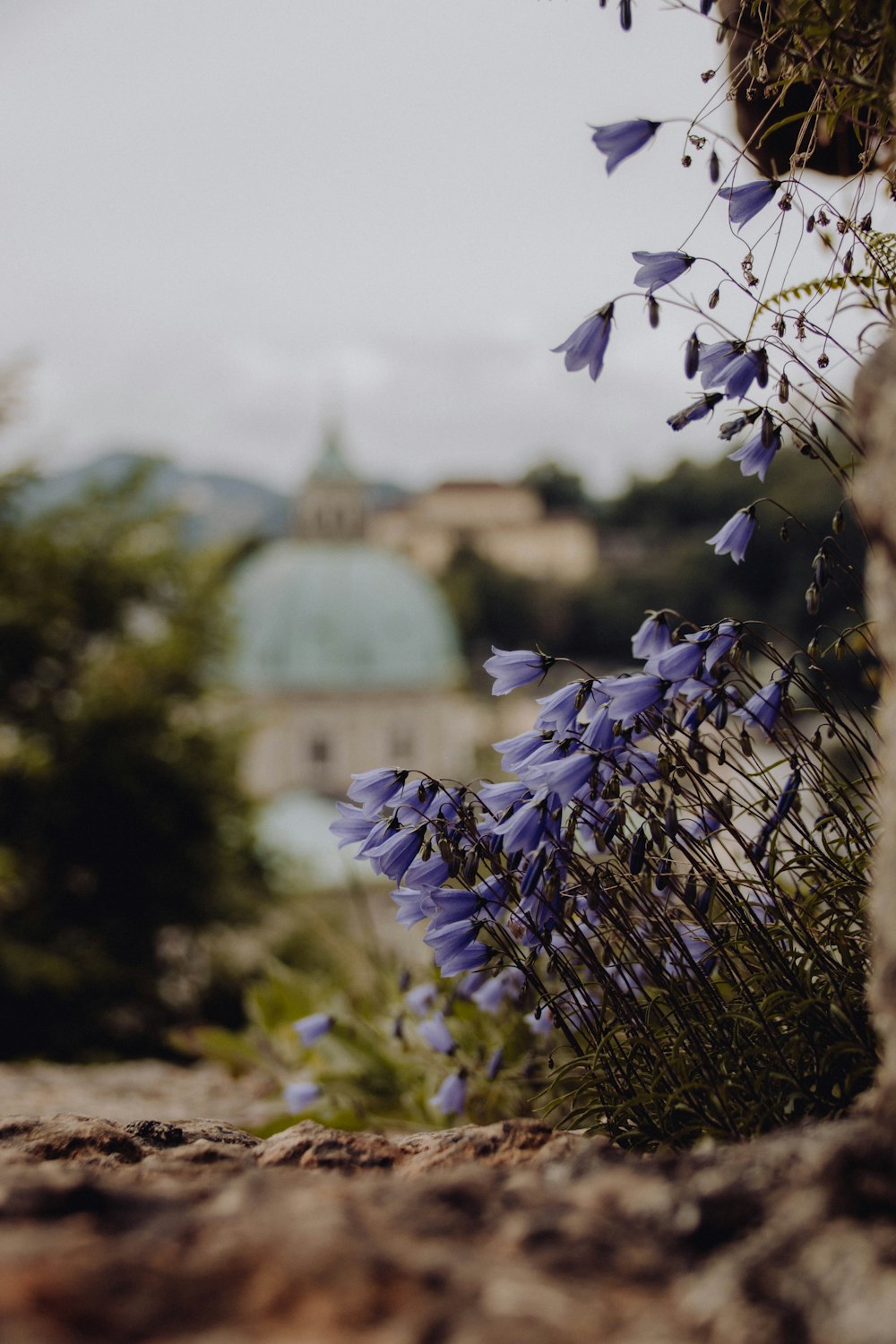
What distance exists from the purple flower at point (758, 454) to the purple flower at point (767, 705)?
1.31 ft

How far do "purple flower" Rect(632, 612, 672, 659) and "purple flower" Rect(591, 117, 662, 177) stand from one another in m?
0.84

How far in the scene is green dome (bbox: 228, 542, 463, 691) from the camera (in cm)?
3600

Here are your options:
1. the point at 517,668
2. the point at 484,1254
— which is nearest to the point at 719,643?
the point at 517,668

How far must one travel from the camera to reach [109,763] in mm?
11633

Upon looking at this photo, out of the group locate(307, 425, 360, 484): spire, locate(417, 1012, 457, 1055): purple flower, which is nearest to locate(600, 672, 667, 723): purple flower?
locate(417, 1012, 457, 1055): purple flower

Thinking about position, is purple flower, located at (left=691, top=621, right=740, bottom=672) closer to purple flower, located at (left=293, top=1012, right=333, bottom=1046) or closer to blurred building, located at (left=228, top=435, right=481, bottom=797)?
purple flower, located at (left=293, top=1012, right=333, bottom=1046)

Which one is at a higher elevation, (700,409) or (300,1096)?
(700,409)

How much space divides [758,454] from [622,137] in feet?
2.06

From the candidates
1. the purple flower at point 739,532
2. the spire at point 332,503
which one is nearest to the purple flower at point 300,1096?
the purple flower at point 739,532

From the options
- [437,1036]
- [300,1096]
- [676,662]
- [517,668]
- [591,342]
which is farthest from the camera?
[300,1096]

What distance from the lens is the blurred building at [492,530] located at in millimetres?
79938

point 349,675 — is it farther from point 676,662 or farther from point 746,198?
point 676,662

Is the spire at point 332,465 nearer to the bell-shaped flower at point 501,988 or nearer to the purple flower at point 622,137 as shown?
the bell-shaped flower at point 501,988

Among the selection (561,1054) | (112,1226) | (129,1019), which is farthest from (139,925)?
(112,1226)
